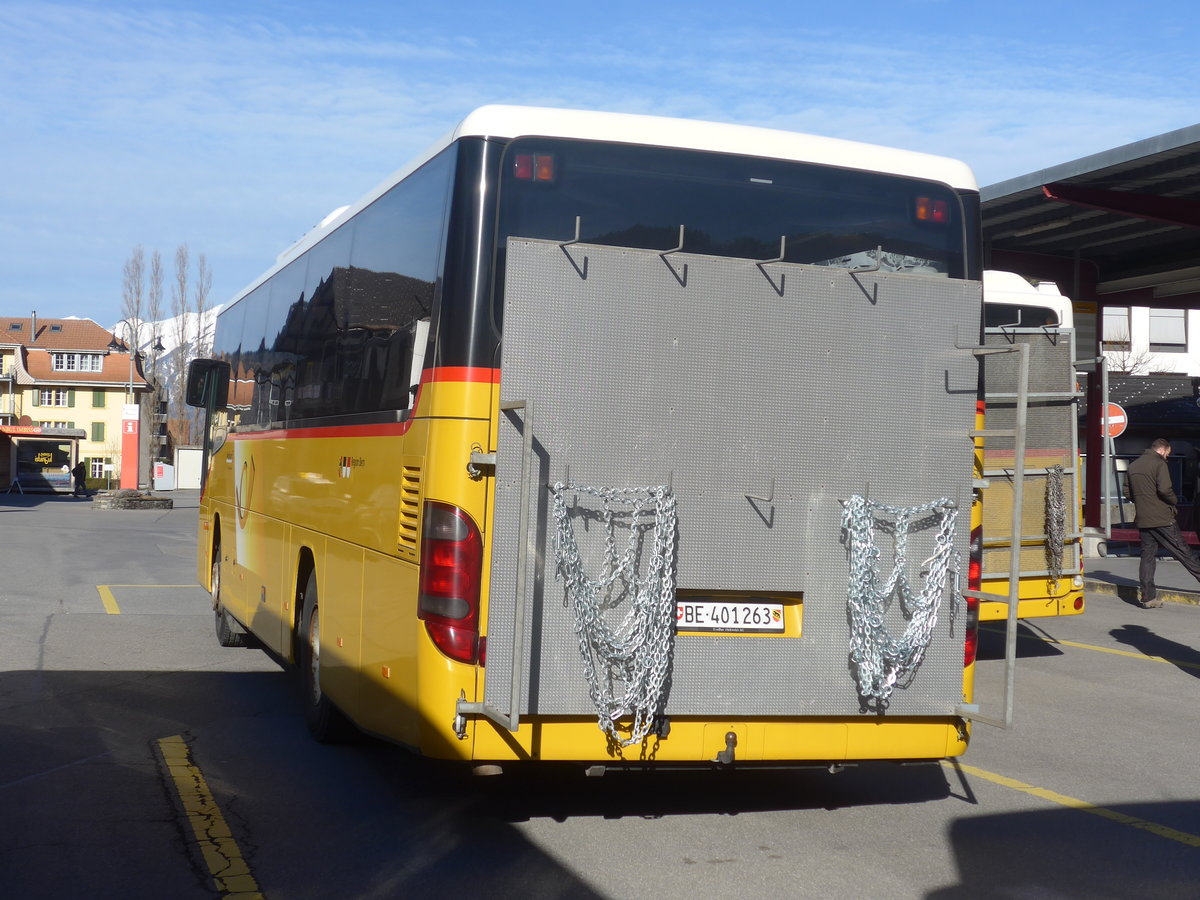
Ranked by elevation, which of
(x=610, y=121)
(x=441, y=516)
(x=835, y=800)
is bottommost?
(x=835, y=800)

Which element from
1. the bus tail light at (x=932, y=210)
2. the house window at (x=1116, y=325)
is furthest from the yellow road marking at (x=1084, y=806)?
the house window at (x=1116, y=325)

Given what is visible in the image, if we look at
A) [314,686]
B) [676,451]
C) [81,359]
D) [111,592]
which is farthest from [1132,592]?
[81,359]

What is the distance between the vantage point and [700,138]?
595cm

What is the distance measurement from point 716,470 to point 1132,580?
15.4 metres

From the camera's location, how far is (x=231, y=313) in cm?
1300

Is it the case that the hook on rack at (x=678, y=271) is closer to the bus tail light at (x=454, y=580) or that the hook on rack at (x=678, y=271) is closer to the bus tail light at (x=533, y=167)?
the bus tail light at (x=533, y=167)

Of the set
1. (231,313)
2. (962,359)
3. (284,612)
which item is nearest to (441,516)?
(962,359)

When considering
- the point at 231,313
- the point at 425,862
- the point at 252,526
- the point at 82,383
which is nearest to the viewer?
the point at 425,862

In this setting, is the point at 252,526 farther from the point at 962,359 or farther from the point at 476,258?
the point at 962,359

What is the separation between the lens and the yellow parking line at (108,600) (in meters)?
14.7

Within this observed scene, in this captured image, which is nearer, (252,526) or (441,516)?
(441,516)

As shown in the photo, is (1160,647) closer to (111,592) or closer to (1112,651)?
(1112,651)

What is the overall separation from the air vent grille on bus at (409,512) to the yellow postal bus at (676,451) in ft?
0.07

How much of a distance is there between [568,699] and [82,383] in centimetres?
9619
